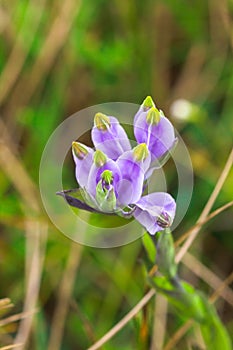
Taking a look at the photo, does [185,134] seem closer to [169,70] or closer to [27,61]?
[169,70]

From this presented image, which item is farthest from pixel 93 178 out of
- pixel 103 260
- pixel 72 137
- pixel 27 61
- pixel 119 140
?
pixel 27 61

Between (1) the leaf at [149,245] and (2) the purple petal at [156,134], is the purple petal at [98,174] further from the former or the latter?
(1) the leaf at [149,245]

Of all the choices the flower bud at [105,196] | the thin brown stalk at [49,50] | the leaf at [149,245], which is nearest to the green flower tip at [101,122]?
the flower bud at [105,196]

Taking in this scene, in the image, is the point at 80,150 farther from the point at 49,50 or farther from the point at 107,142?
the point at 49,50

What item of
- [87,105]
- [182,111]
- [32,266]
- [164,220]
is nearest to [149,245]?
[164,220]

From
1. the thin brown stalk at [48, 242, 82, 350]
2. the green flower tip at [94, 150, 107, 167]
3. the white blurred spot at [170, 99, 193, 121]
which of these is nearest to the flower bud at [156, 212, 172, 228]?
the green flower tip at [94, 150, 107, 167]

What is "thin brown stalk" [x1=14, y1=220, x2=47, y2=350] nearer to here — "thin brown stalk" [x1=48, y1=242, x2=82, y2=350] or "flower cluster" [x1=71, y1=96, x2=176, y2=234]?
"thin brown stalk" [x1=48, y1=242, x2=82, y2=350]
